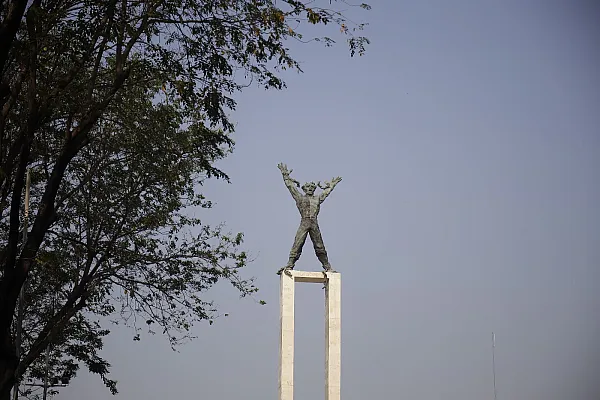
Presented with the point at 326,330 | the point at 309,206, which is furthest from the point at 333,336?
the point at 309,206

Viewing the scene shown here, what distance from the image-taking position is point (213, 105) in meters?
11.2

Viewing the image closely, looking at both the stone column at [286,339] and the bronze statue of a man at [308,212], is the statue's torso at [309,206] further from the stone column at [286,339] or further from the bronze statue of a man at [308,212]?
the stone column at [286,339]

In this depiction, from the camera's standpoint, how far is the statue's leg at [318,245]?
15.9 m

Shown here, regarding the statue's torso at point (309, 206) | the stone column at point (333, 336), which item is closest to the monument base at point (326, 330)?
the stone column at point (333, 336)

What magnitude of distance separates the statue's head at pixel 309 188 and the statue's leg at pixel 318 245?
0.57 meters

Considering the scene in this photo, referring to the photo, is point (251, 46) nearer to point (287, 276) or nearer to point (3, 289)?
point (3, 289)

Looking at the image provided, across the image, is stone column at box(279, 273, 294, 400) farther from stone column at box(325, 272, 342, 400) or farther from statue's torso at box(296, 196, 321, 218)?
statue's torso at box(296, 196, 321, 218)

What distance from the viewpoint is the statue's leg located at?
1591 cm

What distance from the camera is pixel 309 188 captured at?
1609 cm

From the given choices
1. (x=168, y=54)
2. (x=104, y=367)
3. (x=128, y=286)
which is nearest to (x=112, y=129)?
(x=128, y=286)

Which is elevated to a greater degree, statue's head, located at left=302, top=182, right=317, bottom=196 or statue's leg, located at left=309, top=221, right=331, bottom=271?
statue's head, located at left=302, top=182, right=317, bottom=196

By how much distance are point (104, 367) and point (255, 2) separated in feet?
32.6

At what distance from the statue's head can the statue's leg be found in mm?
573

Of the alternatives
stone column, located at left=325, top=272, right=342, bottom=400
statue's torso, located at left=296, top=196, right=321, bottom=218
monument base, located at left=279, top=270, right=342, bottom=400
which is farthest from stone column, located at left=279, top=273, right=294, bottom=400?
statue's torso, located at left=296, top=196, right=321, bottom=218
